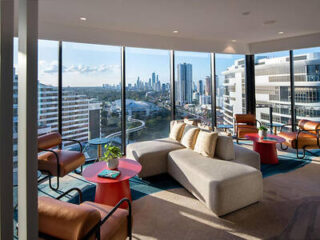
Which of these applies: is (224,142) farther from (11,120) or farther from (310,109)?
(310,109)

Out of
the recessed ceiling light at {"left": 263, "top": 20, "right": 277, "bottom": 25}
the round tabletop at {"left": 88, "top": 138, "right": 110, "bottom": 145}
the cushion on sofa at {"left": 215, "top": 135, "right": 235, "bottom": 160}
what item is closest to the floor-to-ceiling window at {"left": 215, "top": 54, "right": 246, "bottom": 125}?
the recessed ceiling light at {"left": 263, "top": 20, "right": 277, "bottom": 25}

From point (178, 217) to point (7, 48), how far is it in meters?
2.31

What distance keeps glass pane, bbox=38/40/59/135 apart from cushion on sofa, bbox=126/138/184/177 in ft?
5.97

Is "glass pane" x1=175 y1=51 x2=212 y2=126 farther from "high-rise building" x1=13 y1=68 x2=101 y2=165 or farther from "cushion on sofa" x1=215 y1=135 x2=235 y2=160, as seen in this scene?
"cushion on sofa" x1=215 y1=135 x2=235 y2=160

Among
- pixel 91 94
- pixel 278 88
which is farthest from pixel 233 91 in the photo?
pixel 91 94

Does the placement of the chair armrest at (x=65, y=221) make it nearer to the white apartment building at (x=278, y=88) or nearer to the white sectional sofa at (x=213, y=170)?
the white sectional sofa at (x=213, y=170)

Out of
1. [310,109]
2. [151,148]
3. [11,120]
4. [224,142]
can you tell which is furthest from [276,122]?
[11,120]

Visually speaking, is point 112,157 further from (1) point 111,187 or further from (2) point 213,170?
(2) point 213,170

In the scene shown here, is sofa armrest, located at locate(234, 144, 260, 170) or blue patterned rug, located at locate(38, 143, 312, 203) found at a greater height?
sofa armrest, located at locate(234, 144, 260, 170)

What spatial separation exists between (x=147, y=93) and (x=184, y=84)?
1120 millimetres

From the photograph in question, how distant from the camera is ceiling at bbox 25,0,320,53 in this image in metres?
3.26

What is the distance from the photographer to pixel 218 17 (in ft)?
12.5

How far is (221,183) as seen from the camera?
7.93 ft

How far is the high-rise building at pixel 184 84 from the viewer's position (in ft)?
18.1
